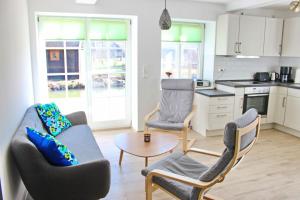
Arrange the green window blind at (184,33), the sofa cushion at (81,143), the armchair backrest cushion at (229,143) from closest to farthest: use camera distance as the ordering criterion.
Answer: the armchair backrest cushion at (229,143) < the sofa cushion at (81,143) < the green window blind at (184,33)

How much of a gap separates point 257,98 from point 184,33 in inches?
71.7

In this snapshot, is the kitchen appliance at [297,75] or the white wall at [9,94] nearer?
Answer: the white wall at [9,94]

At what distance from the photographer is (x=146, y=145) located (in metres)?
2.78

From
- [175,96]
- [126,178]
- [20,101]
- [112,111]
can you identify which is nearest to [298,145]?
[175,96]

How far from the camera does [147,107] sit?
447 centimetres

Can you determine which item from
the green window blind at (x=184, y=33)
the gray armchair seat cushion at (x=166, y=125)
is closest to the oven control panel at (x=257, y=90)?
the green window blind at (x=184, y=33)

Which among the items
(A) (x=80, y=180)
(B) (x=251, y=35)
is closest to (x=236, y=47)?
(B) (x=251, y=35)

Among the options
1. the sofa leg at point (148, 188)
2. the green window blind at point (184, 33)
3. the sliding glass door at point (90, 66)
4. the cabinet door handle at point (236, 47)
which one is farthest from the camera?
the green window blind at point (184, 33)

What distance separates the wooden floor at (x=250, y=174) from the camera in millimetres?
2529

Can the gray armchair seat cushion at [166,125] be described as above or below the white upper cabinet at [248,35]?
below

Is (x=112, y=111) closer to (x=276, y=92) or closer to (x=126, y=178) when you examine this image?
(x=126, y=178)

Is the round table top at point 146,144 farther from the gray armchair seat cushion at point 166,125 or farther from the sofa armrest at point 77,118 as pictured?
the sofa armrest at point 77,118

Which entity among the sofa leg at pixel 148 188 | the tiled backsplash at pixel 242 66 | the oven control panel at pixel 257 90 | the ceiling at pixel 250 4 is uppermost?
the ceiling at pixel 250 4

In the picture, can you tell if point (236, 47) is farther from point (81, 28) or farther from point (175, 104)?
point (81, 28)
